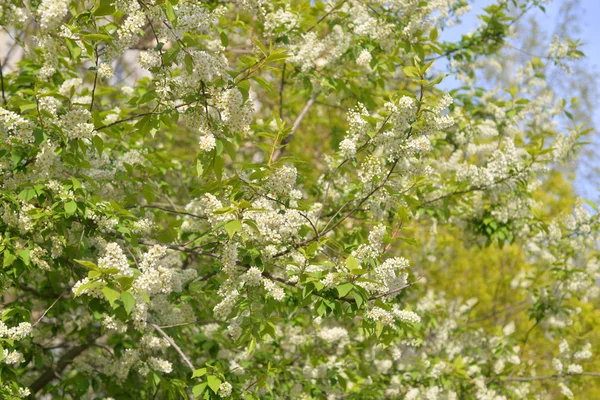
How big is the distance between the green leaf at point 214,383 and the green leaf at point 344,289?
81 cm

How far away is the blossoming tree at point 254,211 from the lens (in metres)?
2.93

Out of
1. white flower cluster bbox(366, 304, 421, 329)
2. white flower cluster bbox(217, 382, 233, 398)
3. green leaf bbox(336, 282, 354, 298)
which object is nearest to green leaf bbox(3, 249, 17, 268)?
white flower cluster bbox(217, 382, 233, 398)

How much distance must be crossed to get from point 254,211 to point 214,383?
0.88 meters

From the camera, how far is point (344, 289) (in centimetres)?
271

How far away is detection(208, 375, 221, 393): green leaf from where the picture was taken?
3.00 m

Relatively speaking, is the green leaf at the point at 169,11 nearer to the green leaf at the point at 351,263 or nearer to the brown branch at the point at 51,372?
the green leaf at the point at 351,263

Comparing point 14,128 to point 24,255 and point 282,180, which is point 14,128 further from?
point 282,180

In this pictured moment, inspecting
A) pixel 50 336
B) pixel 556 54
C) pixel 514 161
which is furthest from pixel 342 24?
pixel 50 336

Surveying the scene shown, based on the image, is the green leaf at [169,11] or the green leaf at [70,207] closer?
the green leaf at [169,11]

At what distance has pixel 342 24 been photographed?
486cm

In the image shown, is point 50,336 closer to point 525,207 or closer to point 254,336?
point 254,336

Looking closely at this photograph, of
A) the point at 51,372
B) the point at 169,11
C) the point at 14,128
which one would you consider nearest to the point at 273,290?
the point at 169,11

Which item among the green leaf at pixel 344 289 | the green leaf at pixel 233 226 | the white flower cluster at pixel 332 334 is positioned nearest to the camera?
the green leaf at pixel 233 226

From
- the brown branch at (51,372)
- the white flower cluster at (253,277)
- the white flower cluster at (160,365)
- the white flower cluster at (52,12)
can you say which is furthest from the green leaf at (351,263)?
the brown branch at (51,372)
